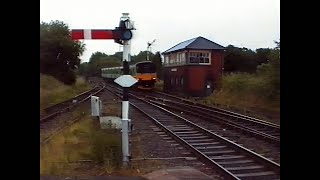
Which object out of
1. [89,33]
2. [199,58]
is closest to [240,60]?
[199,58]

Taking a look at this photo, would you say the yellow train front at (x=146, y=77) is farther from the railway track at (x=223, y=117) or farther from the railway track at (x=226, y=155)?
the railway track at (x=226, y=155)

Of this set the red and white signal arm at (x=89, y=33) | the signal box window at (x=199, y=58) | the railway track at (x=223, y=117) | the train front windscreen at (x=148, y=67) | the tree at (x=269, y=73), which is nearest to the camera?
the red and white signal arm at (x=89, y=33)

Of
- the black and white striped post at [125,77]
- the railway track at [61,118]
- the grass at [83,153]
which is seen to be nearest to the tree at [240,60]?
the black and white striped post at [125,77]

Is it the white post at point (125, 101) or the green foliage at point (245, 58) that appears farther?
the green foliage at point (245, 58)

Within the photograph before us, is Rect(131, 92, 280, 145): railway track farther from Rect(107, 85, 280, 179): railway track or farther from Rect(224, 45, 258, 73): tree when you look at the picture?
Rect(224, 45, 258, 73): tree

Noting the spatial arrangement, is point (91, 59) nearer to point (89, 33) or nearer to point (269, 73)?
point (89, 33)

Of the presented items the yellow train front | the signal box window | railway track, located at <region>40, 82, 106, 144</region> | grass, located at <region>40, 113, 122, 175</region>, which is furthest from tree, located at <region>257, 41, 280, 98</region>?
the yellow train front

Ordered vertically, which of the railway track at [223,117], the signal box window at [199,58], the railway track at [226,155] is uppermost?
the signal box window at [199,58]

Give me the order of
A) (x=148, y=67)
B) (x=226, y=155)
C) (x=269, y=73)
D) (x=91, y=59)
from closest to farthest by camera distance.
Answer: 1. (x=226, y=155)
2. (x=91, y=59)
3. (x=269, y=73)
4. (x=148, y=67)

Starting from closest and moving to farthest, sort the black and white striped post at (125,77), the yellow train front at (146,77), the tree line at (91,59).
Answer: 1. the black and white striped post at (125,77)
2. the tree line at (91,59)
3. the yellow train front at (146,77)
